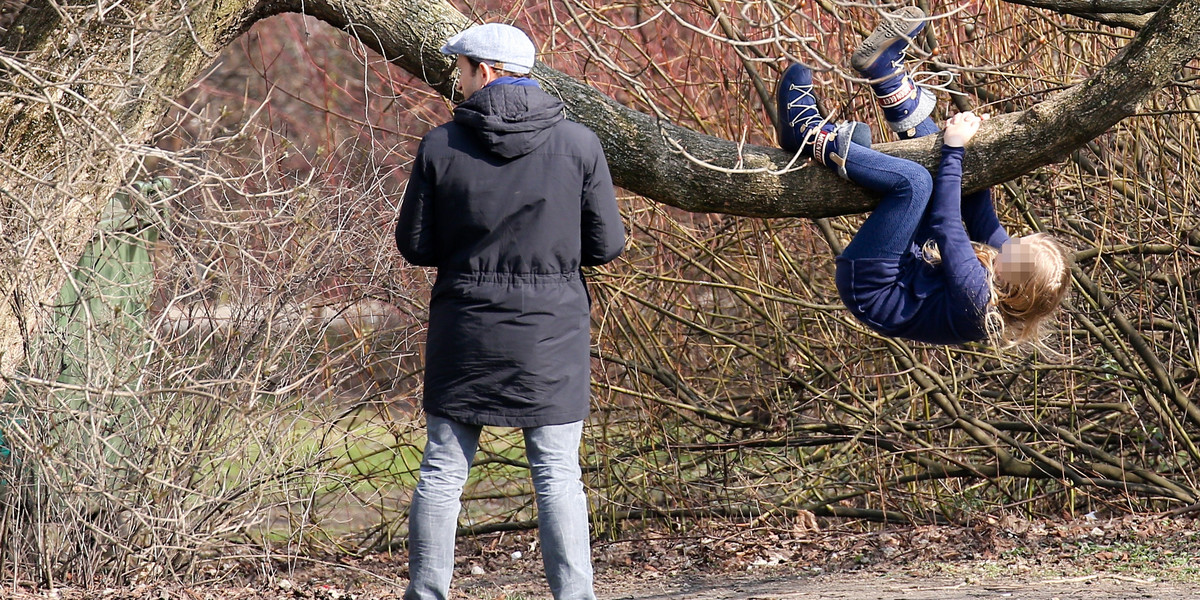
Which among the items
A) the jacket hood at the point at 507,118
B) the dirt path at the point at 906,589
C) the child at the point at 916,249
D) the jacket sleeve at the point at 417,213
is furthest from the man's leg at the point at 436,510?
the dirt path at the point at 906,589

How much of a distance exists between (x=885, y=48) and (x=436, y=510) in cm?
179

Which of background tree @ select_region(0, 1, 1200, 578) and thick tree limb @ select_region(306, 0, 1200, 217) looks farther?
background tree @ select_region(0, 1, 1200, 578)

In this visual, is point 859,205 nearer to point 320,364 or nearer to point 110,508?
point 320,364

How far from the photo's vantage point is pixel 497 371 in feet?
10.0

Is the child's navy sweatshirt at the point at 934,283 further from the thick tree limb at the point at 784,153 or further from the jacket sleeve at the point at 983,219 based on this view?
the thick tree limb at the point at 784,153

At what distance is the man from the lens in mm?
3064

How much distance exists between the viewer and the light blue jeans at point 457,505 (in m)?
3.15

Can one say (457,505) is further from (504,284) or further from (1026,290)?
(1026,290)

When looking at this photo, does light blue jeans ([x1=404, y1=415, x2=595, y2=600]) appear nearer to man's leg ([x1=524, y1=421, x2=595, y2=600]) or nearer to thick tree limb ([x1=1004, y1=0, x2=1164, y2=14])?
man's leg ([x1=524, y1=421, x2=595, y2=600])

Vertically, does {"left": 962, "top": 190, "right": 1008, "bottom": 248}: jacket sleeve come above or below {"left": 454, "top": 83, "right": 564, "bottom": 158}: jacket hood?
below

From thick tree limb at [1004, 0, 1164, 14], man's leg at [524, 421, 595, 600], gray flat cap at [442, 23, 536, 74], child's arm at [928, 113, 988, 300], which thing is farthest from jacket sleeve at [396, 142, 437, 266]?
thick tree limb at [1004, 0, 1164, 14]

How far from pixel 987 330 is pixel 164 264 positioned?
282 centimetres

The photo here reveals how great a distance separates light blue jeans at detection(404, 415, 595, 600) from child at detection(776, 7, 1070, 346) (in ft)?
3.41

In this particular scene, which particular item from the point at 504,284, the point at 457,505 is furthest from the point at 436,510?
the point at 504,284
